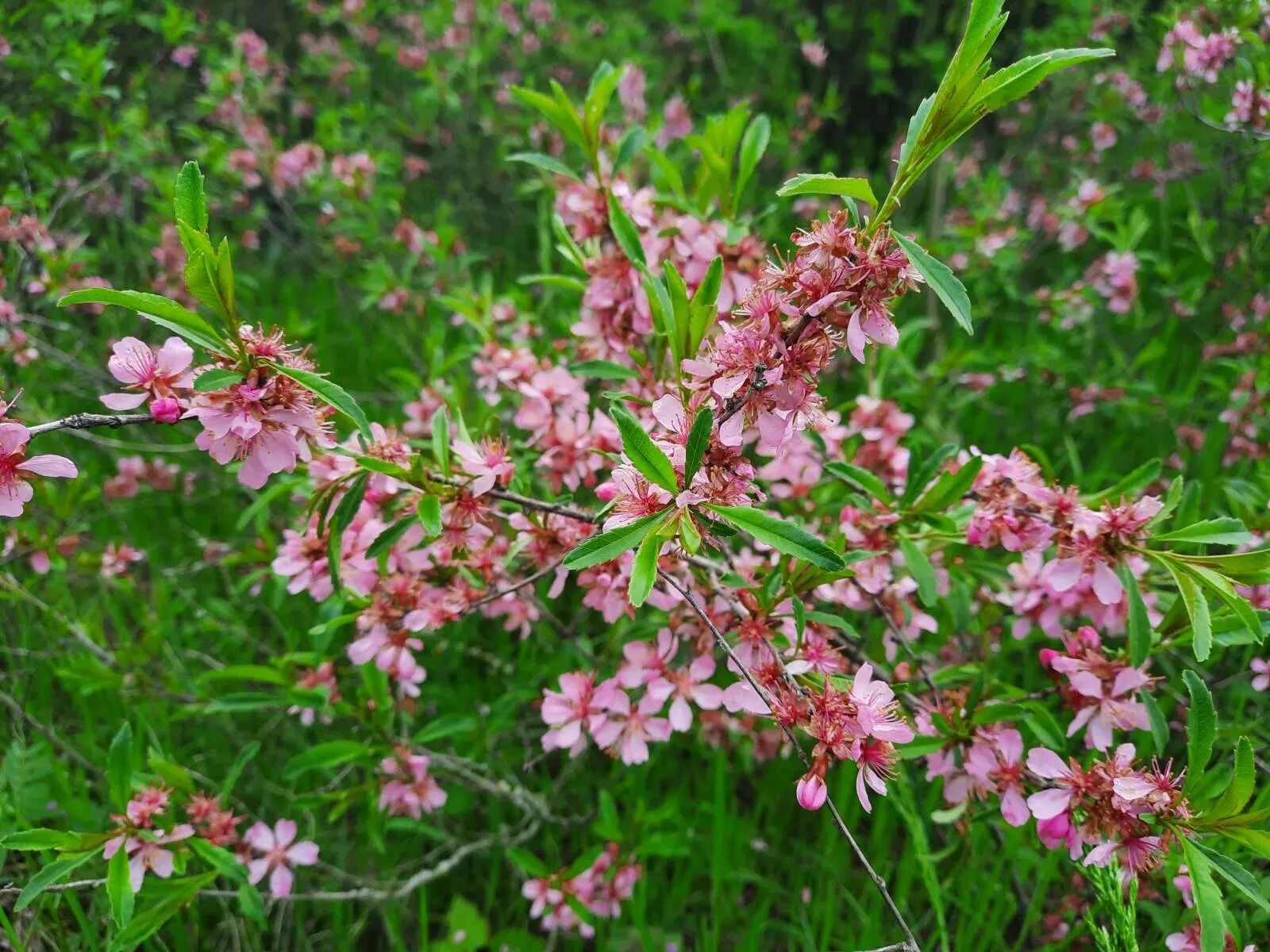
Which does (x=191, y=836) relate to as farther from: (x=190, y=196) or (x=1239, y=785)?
(x=1239, y=785)

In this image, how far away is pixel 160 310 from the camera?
3.25 ft

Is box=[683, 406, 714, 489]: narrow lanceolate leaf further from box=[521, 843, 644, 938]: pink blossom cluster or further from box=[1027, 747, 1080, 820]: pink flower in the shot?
box=[521, 843, 644, 938]: pink blossom cluster

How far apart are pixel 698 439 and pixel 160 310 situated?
0.66 metres

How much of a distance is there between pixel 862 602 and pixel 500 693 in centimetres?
126

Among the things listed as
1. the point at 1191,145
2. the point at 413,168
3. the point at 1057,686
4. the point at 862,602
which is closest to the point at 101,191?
the point at 413,168

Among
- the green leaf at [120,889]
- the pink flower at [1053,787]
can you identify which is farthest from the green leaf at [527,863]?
the pink flower at [1053,787]

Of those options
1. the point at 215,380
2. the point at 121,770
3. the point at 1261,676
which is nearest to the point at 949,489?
the point at 1261,676

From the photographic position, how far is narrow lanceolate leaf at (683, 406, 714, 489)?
39.2 inches

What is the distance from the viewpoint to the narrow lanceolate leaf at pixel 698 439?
1.00 meters

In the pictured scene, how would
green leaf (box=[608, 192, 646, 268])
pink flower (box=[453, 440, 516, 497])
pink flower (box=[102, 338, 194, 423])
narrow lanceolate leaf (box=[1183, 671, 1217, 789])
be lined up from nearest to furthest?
pink flower (box=[102, 338, 194, 423]) → narrow lanceolate leaf (box=[1183, 671, 1217, 789]) → pink flower (box=[453, 440, 516, 497]) → green leaf (box=[608, 192, 646, 268])

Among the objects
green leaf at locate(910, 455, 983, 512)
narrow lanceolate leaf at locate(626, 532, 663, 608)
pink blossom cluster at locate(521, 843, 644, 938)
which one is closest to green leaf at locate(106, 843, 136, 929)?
pink blossom cluster at locate(521, 843, 644, 938)

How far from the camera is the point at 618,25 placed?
4.87m

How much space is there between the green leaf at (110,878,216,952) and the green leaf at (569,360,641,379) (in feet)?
3.80

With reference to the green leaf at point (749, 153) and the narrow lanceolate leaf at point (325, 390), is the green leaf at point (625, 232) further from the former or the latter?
the narrow lanceolate leaf at point (325, 390)
